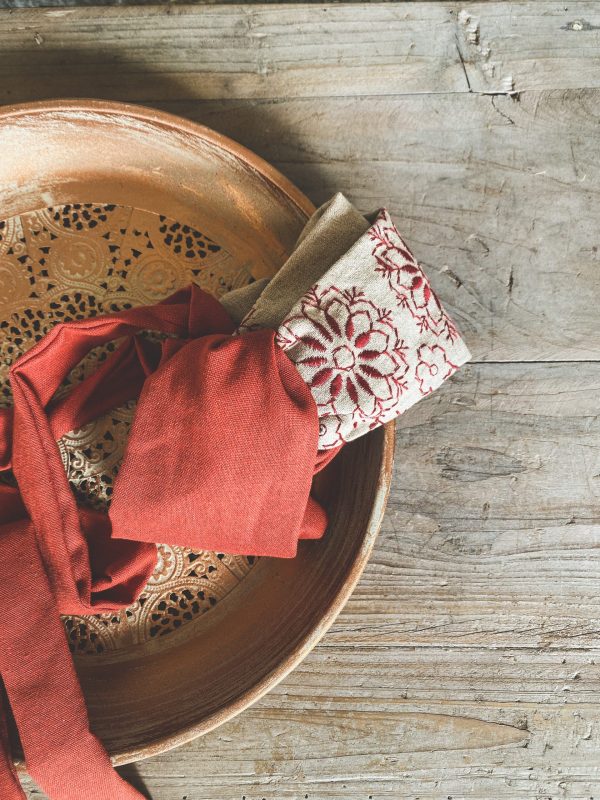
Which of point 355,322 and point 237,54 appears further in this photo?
point 237,54

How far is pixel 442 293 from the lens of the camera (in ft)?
1.67

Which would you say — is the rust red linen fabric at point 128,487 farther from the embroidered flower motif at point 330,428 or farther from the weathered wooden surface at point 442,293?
the weathered wooden surface at point 442,293

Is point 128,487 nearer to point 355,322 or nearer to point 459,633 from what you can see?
point 355,322

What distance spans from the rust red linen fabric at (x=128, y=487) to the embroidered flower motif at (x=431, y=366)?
73 mm

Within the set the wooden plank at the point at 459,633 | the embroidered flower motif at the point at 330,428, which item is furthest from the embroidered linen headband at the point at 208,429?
the wooden plank at the point at 459,633

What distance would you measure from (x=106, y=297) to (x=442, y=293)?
0.86ft

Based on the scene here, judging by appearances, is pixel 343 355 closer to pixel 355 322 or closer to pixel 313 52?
pixel 355 322

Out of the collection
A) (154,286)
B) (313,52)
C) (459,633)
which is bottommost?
(459,633)

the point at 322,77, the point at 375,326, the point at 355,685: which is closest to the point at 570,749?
the point at 355,685

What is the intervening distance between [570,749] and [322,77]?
590 millimetres

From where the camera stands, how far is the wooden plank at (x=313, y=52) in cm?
51

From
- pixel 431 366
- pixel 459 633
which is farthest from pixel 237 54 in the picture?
pixel 459 633

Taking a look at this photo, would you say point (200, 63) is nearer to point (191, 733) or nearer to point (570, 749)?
point (191, 733)

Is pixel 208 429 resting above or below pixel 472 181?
below
